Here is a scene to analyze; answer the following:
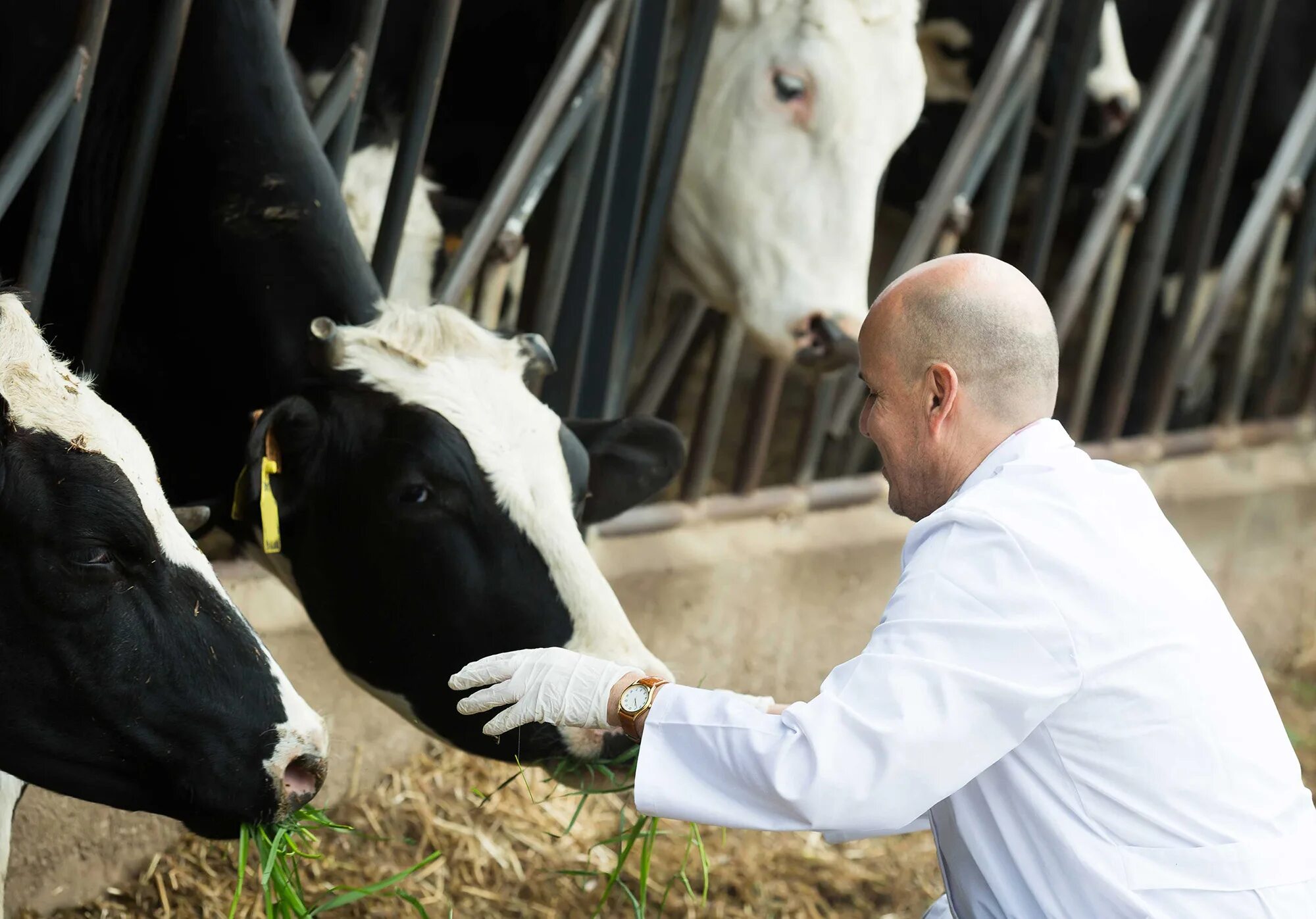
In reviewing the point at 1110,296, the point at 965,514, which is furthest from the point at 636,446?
the point at 1110,296

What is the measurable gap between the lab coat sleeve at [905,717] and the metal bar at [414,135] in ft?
5.41

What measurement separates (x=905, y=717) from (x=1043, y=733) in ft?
0.76

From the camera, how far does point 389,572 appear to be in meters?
2.58

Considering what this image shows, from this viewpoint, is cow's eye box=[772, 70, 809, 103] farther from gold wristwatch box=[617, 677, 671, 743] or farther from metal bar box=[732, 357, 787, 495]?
gold wristwatch box=[617, 677, 671, 743]

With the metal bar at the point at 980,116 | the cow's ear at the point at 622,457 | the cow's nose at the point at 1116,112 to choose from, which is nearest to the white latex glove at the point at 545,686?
the cow's ear at the point at 622,457

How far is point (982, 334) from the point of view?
1.98 m

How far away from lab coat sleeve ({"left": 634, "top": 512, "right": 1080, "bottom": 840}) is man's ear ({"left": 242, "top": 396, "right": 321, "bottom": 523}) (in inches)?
38.8

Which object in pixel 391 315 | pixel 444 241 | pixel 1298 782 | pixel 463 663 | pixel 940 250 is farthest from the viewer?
pixel 940 250

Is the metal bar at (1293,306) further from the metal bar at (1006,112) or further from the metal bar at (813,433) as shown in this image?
the metal bar at (813,433)

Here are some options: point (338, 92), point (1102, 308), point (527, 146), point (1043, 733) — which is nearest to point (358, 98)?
point (338, 92)

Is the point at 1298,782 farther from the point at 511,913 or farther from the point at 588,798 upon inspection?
the point at 588,798

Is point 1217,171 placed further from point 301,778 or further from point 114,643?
point 114,643

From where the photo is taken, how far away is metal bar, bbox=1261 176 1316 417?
528 centimetres

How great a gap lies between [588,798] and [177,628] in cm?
193
